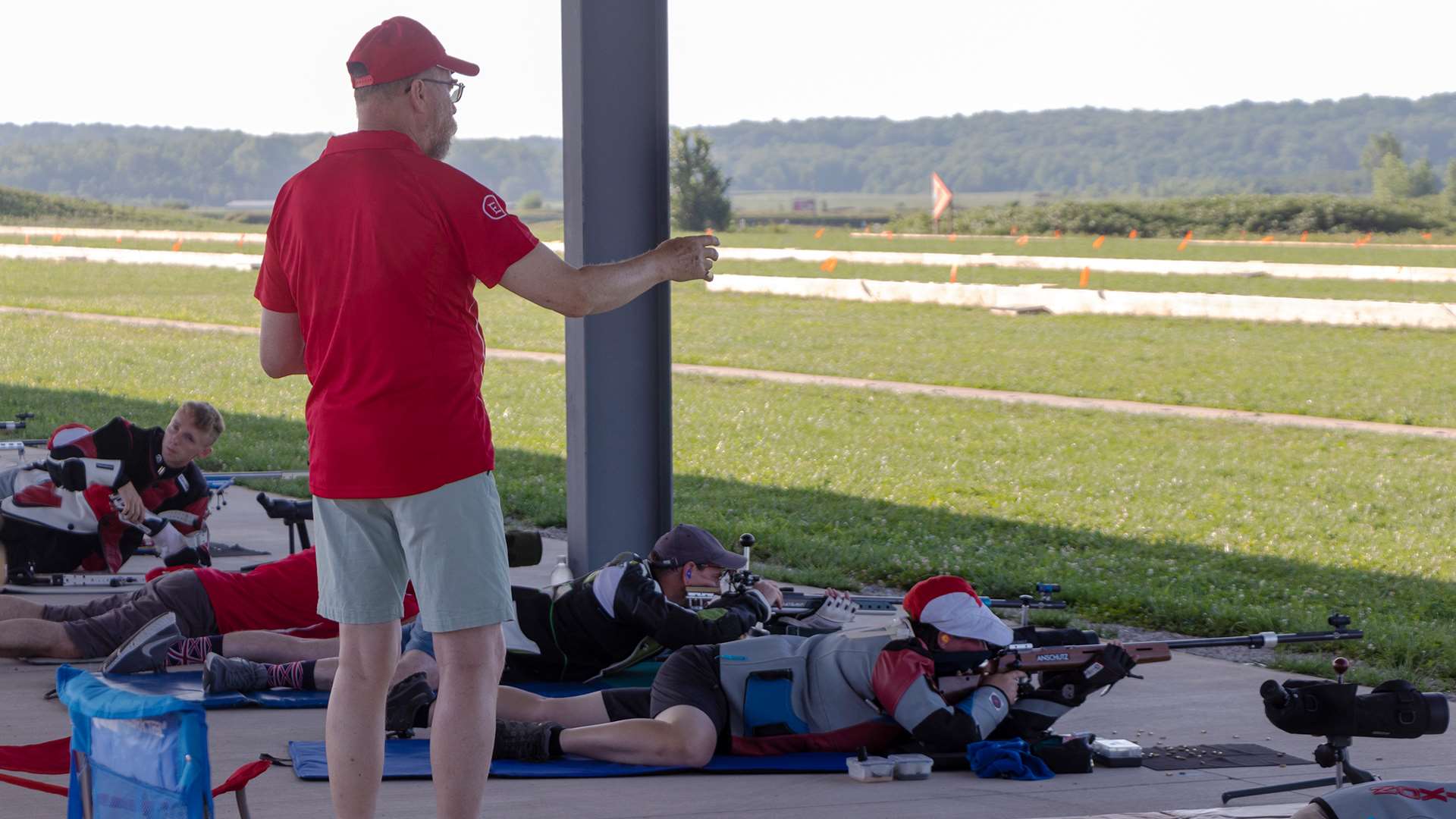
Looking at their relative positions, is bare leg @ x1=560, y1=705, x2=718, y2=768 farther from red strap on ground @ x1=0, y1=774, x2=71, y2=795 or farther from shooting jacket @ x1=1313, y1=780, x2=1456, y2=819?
shooting jacket @ x1=1313, y1=780, x2=1456, y2=819

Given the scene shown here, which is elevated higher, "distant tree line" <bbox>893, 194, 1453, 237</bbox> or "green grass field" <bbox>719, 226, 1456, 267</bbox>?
"distant tree line" <bbox>893, 194, 1453, 237</bbox>

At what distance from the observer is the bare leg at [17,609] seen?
21.2ft

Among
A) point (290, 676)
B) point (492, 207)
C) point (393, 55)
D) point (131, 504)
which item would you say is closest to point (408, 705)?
point (290, 676)

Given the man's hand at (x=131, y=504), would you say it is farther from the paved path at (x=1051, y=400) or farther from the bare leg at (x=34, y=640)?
the paved path at (x=1051, y=400)

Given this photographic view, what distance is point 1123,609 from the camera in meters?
8.57

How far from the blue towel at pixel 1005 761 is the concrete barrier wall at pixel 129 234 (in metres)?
61.5

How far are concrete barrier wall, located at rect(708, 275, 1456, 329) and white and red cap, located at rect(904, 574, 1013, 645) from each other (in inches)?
Result: 929

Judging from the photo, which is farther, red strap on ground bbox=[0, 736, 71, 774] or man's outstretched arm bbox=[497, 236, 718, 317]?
red strap on ground bbox=[0, 736, 71, 774]

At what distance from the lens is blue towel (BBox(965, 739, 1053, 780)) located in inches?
206

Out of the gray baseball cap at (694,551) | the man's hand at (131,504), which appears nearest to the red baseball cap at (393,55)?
the gray baseball cap at (694,551)

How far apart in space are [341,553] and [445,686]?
0.39m

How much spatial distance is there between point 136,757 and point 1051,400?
1678 cm

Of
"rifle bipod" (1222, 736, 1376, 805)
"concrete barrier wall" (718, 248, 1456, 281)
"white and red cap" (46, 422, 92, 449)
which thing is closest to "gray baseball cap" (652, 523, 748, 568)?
"rifle bipod" (1222, 736, 1376, 805)

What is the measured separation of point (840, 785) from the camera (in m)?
5.13
